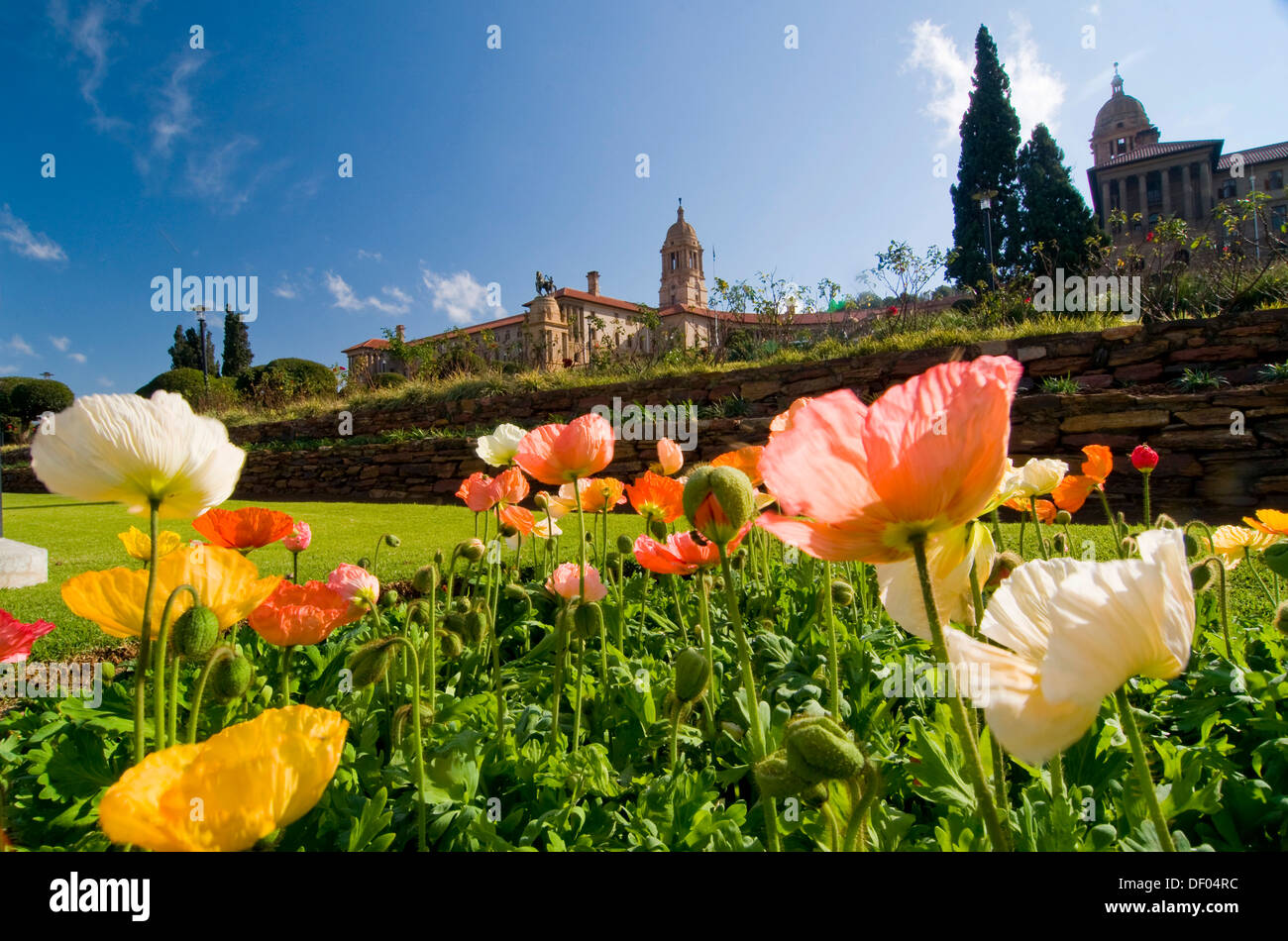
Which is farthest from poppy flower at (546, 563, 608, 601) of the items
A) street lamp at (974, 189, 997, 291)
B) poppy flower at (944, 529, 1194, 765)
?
street lamp at (974, 189, 997, 291)

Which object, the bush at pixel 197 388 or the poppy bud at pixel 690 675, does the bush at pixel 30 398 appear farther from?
the poppy bud at pixel 690 675

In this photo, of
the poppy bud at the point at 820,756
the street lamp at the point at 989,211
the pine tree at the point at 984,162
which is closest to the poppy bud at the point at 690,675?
the poppy bud at the point at 820,756

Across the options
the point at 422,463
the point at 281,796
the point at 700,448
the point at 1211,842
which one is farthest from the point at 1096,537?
the point at 422,463

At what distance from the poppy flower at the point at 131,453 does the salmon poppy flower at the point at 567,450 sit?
0.60 metres

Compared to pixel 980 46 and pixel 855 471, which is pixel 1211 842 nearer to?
pixel 855 471

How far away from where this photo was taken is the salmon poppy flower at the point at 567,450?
1.16m

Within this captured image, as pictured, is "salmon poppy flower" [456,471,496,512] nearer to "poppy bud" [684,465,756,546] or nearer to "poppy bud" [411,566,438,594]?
"poppy bud" [411,566,438,594]

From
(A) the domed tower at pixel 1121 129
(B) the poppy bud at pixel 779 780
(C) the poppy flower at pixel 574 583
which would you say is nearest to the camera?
(B) the poppy bud at pixel 779 780

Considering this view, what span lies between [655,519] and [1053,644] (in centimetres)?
94

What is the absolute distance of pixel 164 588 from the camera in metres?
0.65

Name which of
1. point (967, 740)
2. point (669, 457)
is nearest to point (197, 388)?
point (669, 457)

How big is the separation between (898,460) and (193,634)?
22.7 inches
